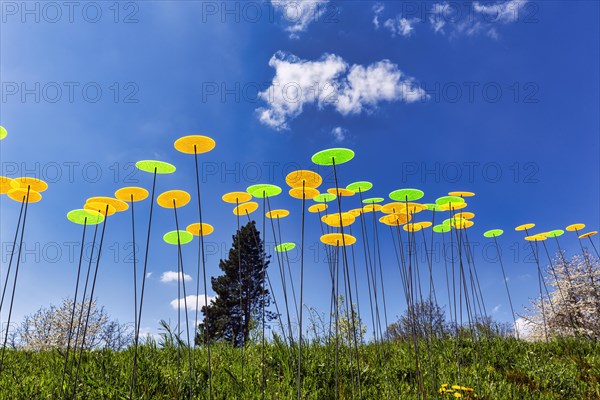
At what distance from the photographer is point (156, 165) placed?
3.59m

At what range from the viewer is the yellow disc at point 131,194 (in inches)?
146

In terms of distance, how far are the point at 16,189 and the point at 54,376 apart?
6.57 feet

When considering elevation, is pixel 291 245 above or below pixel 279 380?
above

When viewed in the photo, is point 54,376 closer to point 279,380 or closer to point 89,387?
point 89,387

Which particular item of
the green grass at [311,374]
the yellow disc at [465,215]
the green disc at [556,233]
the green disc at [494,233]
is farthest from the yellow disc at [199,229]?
the green disc at [556,233]

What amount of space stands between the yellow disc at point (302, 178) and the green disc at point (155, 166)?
108 centimetres

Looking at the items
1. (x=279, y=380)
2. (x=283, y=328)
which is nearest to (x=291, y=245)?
(x=283, y=328)

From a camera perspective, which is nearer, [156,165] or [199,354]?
[156,165]

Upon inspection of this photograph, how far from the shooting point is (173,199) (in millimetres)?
3984

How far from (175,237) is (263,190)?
1.22m

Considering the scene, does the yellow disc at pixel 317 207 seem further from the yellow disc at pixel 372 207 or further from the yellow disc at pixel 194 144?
the yellow disc at pixel 194 144

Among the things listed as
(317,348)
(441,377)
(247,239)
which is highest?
(247,239)

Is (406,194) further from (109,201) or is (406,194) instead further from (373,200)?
(109,201)

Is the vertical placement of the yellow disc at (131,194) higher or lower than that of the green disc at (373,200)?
lower
